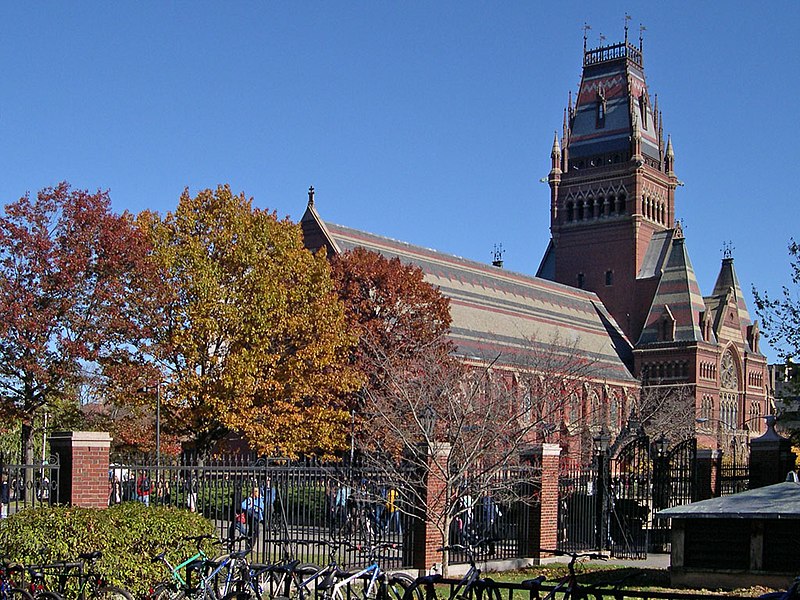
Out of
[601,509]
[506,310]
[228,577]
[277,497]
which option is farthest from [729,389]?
[228,577]

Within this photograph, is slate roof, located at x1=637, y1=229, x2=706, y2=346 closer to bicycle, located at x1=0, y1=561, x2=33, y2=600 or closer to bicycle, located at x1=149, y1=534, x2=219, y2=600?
bicycle, located at x1=149, y1=534, x2=219, y2=600

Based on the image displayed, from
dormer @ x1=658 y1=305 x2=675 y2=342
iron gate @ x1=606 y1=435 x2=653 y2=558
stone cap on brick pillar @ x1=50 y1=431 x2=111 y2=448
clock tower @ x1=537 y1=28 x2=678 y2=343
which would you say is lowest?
iron gate @ x1=606 y1=435 x2=653 y2=558

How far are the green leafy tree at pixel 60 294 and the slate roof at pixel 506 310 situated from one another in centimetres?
2932

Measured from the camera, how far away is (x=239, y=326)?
121 feet

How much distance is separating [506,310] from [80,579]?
228 feet

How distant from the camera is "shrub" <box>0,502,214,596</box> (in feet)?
51.4

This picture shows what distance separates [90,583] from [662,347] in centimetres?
7911

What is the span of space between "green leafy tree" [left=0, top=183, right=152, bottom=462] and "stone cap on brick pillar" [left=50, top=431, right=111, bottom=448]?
542 inches

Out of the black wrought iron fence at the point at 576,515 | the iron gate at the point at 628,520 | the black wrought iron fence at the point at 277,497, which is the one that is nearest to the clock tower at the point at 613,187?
the iron gate at the point at 628,520

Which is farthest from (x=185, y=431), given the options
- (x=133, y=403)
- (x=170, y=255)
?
(x=170, y=255)

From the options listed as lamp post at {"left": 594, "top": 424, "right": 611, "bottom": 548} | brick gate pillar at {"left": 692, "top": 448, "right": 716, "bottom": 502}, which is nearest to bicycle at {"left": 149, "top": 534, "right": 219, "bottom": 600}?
lamp post at {"left": 594, "top": 424, "right": 611, "bottom": 548}

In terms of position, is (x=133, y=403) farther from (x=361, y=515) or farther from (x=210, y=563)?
(x=210, y=563)

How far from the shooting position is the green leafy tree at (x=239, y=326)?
36.1m

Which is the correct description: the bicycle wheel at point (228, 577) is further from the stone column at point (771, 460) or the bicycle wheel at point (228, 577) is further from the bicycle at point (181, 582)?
the stone column at point (771, 460)
